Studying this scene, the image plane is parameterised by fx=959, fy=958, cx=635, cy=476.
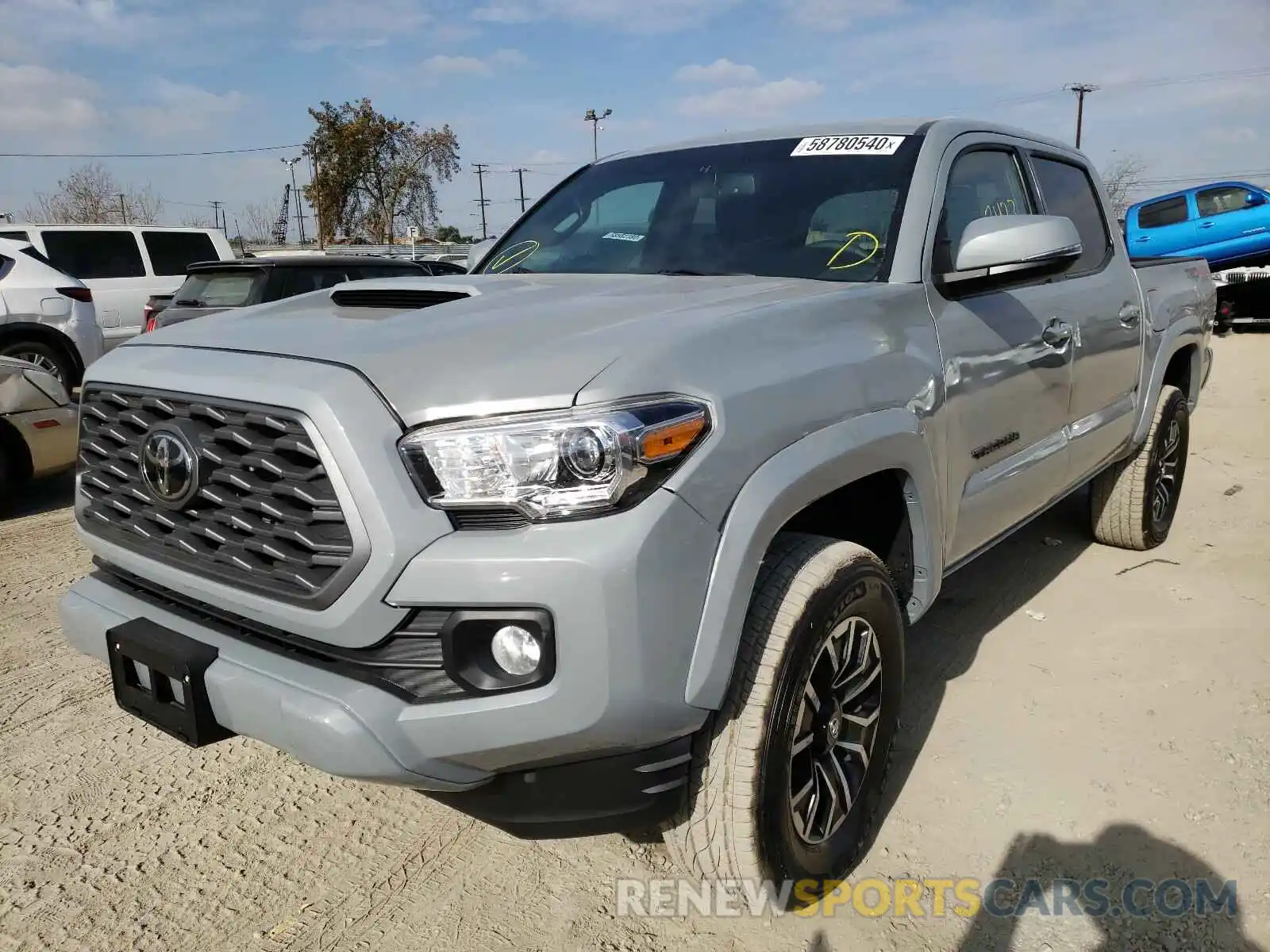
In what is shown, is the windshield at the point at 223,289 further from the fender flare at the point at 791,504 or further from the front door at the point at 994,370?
the fender flare at the point at 791,504

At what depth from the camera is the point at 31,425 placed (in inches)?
209

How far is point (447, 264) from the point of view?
9.31m

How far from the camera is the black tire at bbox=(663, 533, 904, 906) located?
1.96 meters

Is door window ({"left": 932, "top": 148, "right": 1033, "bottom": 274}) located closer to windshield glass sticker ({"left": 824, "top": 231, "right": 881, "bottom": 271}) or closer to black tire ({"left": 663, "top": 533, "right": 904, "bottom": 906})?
windshield glass sticker ({"left": 824, "top": 231, "right": 881, "bottom": 271})

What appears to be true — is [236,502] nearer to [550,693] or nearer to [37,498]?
[550,693]

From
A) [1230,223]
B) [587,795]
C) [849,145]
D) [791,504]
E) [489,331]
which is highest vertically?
[849,145]

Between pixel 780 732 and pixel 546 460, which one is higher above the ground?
pixel 546 460

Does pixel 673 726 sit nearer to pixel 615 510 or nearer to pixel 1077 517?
pixel 615 510

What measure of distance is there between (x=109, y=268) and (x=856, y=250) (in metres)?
10.7

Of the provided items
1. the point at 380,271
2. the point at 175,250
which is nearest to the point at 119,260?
the point at 175,250

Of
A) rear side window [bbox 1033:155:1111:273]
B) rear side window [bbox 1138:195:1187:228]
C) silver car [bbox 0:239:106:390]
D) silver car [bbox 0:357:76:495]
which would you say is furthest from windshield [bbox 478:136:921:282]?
rear side window [bbox 1138:195:1187:228]

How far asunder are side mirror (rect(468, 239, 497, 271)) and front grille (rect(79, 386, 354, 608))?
166cm

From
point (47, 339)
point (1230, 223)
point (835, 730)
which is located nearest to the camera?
point (835, 730)

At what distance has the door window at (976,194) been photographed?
284cm
